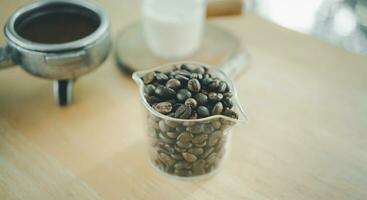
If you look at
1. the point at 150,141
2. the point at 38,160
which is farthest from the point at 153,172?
the point at 38,160

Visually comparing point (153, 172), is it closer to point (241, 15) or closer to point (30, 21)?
point (30, 21)

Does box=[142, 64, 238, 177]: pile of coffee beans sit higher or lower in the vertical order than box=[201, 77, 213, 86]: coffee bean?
lower

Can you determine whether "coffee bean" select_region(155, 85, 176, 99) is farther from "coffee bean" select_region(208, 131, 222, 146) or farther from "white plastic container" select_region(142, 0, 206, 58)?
"white plastic container" select_region(142, 0, 206, 58)

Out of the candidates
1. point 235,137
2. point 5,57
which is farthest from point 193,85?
point 5,57

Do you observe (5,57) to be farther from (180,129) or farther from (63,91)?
(180,129)

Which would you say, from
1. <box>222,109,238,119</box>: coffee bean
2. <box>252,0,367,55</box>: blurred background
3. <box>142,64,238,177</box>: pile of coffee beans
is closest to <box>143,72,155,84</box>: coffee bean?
<box>142,64,238,177</box>: pile of coffee beans

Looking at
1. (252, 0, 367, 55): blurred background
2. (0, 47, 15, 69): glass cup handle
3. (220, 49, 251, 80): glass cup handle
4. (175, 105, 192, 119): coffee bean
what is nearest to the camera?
(175, 105, 192, 119): coffee bean

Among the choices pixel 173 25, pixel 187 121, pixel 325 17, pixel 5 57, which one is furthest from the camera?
pixel 325 17
